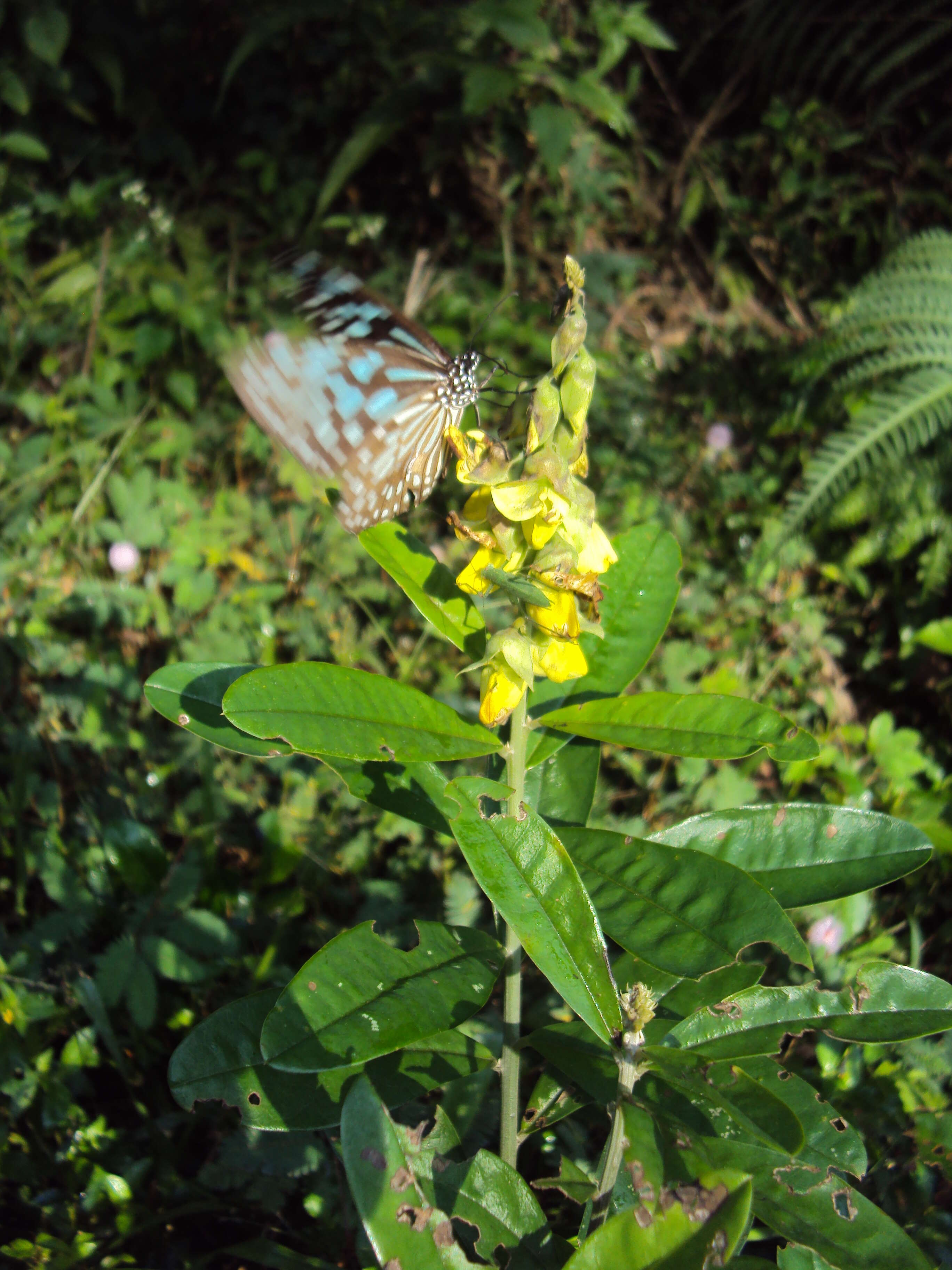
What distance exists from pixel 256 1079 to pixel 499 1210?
1.07 feet

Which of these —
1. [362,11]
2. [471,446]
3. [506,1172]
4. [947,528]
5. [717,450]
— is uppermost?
[362,11]

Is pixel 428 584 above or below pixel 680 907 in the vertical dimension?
above

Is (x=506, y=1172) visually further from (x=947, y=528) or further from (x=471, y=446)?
(x=947, y=528)

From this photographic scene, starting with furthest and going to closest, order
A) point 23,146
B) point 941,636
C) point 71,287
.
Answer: point 23,146 → point 71,287 → point 941,636

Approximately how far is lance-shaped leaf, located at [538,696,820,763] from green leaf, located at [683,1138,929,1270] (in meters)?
0.43

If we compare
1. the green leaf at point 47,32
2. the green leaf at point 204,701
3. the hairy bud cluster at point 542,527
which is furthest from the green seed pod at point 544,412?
the green leaf at point 47,32

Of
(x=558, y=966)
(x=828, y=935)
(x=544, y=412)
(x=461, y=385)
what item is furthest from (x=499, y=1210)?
(x=461, y=385)

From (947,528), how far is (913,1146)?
1.75 meters

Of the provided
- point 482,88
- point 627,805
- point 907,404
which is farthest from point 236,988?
point 482,88

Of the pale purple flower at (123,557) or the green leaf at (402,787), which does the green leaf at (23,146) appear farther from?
the green leaf at (402,787)

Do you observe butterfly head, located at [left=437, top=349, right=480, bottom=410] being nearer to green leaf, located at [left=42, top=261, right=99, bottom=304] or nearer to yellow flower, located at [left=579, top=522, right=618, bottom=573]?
yellow flower, located at [left=579, top=522, right=618, bottom=573]

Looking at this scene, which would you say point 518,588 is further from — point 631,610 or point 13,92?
point 13,92

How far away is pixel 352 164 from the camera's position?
11.9ft

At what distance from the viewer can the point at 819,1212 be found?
1010mm
